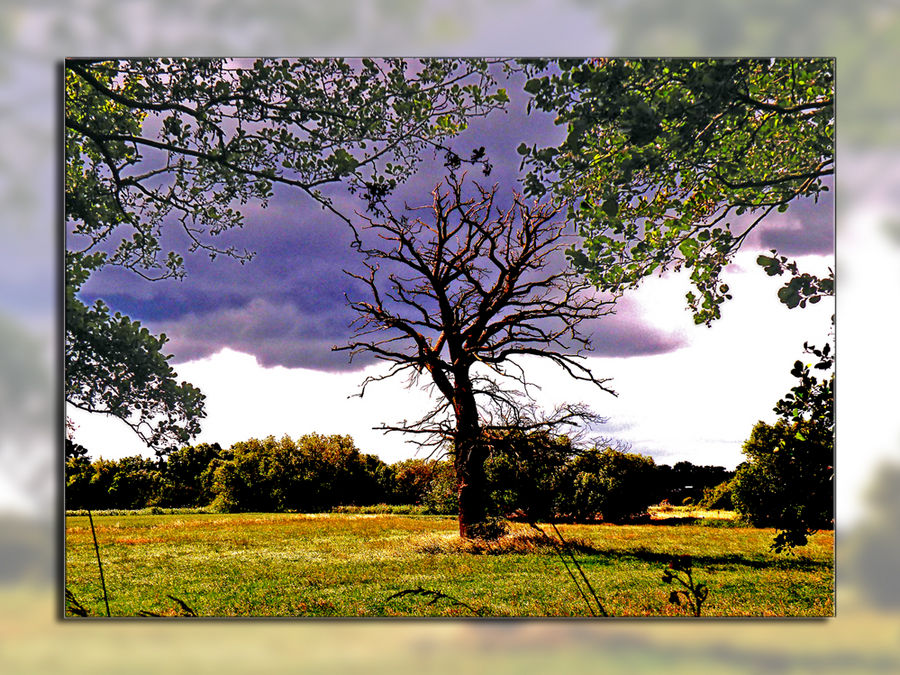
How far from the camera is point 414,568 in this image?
195 inches

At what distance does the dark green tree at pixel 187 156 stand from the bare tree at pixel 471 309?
507 millimetres

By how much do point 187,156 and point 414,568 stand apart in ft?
11.6

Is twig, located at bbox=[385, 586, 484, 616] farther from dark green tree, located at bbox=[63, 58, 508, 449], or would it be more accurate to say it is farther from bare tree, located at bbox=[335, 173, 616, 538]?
dark green tree, located at bbox=[63, 58, 508, 449]

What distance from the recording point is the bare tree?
5.08 meters

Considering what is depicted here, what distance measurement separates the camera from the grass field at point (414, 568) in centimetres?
486

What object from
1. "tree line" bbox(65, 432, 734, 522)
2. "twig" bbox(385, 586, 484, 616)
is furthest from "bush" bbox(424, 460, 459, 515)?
"twig" bbox(385, 586, 484, 616)

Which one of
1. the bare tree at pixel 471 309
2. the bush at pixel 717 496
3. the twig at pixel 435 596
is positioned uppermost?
the bare tree at pixel 471 309

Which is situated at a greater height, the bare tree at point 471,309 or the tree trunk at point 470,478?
the bare tree at point 471,309

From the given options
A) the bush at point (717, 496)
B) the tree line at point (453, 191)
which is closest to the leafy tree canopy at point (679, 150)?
the tree line at point (453, 191)

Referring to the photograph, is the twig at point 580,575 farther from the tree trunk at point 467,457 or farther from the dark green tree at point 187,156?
the dark green tree at point 187,156

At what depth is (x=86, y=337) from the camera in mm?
5129

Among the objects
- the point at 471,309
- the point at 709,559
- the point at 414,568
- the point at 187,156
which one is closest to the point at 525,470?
the point at 414,568

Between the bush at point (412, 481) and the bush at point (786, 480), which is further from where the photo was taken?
the bush at point (412, 481)
